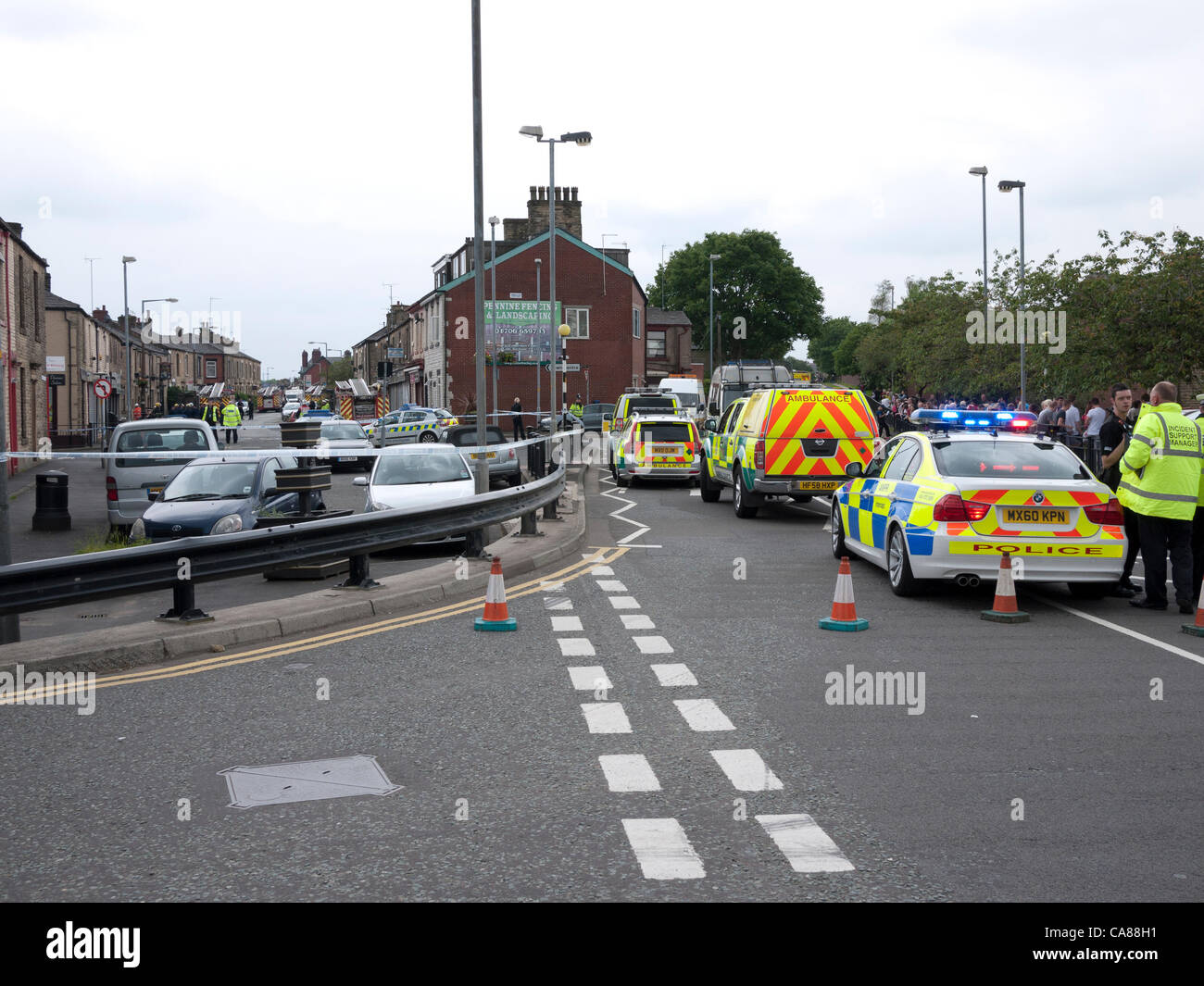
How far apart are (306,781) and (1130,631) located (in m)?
6.89

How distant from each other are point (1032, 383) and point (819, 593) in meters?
26.7

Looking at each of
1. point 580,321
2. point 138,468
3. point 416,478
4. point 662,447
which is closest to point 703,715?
point 416,478

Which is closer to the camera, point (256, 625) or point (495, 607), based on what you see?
point (256, 625)

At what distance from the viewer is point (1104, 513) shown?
10781 millimetres

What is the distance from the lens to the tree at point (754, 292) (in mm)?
94750

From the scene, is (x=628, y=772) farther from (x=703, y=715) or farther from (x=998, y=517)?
(x=998, y=517)

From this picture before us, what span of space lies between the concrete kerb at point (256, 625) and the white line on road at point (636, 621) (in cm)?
183

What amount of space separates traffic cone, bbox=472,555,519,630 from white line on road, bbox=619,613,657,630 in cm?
95

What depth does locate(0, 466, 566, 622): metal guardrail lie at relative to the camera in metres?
8.52

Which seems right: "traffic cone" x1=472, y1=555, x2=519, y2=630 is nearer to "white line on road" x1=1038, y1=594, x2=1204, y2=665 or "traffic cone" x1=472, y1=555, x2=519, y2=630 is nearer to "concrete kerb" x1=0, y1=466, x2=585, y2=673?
"concrete kerb" x1=0, y1=466, x2=585, y2=673

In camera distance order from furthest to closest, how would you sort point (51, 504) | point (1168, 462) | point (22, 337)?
point (22, 337) < point (51, 504) < point (1168, 462)

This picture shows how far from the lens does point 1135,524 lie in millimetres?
12180
